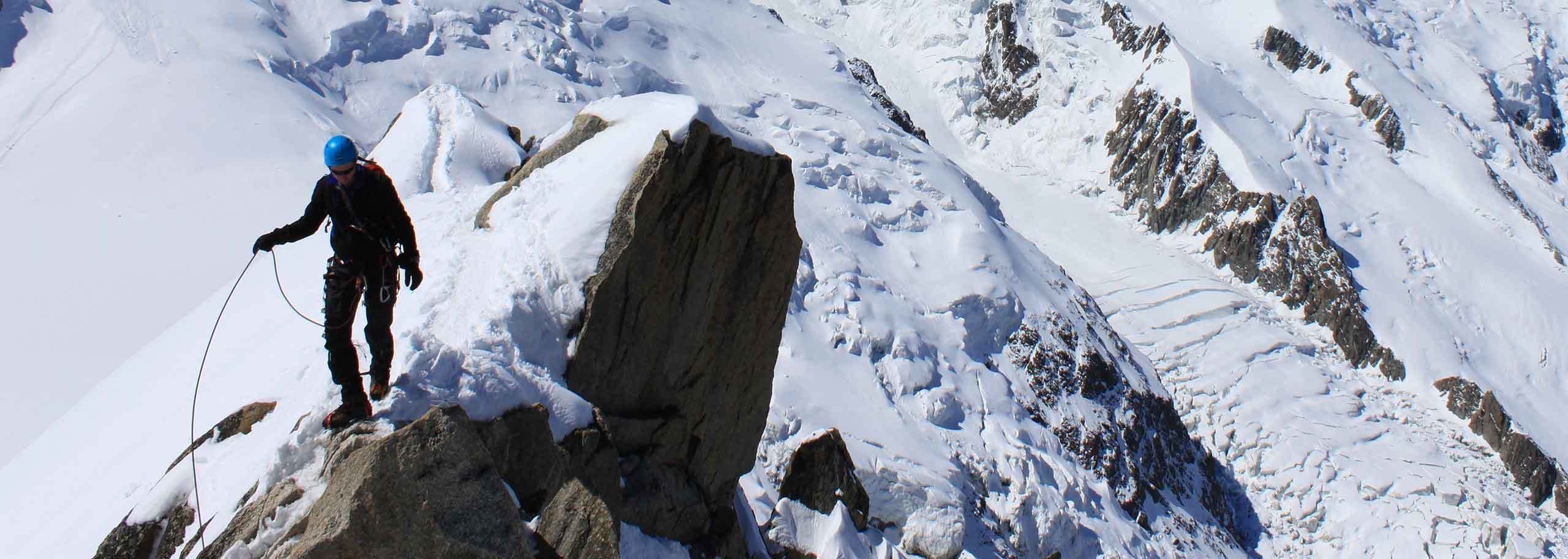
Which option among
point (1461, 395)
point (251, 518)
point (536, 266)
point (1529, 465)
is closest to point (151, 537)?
point (251, 518)

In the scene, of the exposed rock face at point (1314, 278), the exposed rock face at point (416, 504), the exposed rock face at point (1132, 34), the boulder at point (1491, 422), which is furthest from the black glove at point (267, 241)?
the exposed rock face at point (1132, 34)

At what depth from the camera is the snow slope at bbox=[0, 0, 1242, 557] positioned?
27.0ft

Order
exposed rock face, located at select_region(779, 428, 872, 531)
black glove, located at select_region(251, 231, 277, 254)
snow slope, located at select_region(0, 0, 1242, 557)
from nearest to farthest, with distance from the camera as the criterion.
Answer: black glove, located at select_region(251, 231, 277, 254) → snow slope, located at select_region(0, 0, 1242, 557) → exposed rock face, located at select_region(779, 428, 872, 531)

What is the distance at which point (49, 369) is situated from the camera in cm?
1603

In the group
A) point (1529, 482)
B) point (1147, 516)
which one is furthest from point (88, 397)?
point (1529, 482)

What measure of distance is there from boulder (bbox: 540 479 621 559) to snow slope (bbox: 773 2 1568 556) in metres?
32.5

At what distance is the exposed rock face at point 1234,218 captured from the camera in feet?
141

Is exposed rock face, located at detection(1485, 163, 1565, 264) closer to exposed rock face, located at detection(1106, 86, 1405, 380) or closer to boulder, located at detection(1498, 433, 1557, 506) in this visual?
exposed rock face, located at detection(1106, 86, 1405, 380)

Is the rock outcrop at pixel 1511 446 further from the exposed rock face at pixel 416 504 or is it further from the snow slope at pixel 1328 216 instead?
the exposed rock face at pixel 416 504

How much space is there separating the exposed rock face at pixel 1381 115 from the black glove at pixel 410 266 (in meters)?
54.4

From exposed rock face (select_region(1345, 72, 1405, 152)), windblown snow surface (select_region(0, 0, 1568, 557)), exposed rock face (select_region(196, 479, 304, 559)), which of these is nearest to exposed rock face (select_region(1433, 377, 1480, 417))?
windblown snow surface (select_region(0, 0, 1568, 557))

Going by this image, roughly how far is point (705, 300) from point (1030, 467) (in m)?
17.3

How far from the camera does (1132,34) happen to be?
55.0 meters

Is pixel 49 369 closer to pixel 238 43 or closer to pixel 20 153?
pixel 20 153
